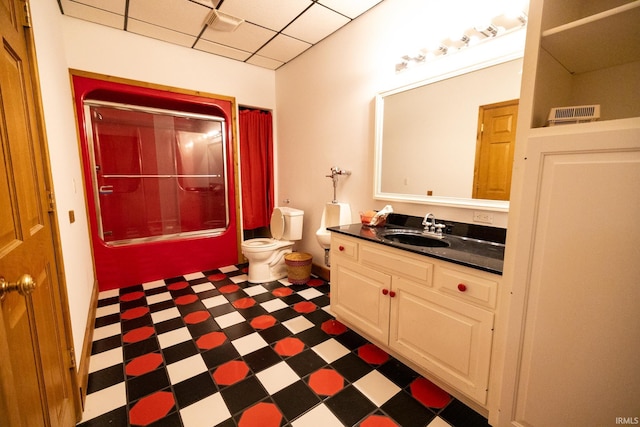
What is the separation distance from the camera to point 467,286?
4.09ft

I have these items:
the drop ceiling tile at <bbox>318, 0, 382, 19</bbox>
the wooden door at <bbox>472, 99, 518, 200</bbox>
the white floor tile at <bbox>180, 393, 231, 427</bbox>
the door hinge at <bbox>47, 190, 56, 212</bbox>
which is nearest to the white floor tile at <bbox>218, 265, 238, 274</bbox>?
the white floor tile at <bbox>180, 393, 231, 427</bbox>

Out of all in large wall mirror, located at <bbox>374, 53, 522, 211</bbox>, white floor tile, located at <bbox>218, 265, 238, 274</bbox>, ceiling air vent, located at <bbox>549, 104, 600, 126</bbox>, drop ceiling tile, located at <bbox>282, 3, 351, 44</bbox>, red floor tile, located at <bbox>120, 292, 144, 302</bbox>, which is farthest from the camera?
white floor tile, located at <bbox>218, 265, 238, 274</bbox>

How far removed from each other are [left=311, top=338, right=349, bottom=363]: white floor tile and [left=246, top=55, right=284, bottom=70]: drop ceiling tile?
308 centimetres

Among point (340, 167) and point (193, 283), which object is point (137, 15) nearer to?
point (340, 167)

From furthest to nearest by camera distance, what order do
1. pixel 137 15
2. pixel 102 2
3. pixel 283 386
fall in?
pixel 137 15, pixel 102 2, pixel 283 386

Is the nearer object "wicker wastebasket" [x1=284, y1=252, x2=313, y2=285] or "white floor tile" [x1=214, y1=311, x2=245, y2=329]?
"white floor tile" [x1=214, y1=311, x2=245, y2=329]

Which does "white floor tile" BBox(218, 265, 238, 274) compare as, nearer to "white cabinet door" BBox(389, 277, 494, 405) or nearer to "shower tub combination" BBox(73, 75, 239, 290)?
"shower tub combination" BBox(73, 75, 239, 290)

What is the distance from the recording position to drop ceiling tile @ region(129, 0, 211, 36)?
2203 mm

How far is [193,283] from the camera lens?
2908 mm

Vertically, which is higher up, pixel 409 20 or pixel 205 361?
pixel 409 20

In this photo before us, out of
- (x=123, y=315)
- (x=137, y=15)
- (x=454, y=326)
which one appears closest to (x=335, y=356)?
(x=454, y=326)

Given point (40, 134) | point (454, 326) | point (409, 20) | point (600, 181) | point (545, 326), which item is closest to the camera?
point (600, 181)

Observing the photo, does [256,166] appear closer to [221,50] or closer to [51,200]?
[221,50]

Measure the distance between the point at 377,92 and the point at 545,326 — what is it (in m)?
1.92
